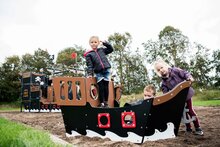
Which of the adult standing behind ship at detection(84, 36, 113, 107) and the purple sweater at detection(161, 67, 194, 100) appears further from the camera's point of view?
the adult standing behind ship at detection(84, 36, 113, 107)

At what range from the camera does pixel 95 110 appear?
4117 millimetres

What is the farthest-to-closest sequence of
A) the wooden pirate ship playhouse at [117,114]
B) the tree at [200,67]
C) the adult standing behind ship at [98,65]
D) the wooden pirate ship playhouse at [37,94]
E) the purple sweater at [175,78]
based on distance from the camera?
the tree at [200,67] < the wooden pirate ship playhouse at [37,94] < the adult standing behind ship at [98,65] < the purple sweater at [175,78] < the wooden pirate ship playhouse at [117,114]

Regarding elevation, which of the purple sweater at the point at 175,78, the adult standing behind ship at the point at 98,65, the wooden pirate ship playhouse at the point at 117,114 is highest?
the adult standing behind ship at the point at 98,65

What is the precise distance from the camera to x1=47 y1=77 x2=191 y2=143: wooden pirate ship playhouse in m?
3.44

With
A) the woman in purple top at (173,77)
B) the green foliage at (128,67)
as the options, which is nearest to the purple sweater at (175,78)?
the woman in purple top at (173,77)

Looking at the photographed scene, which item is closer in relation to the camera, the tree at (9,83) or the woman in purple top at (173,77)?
the woman in purple top at (173,77)

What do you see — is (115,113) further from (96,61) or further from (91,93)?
(96,61)

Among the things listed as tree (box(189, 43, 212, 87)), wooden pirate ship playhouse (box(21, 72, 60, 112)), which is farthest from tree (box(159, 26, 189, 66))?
wooden pirate ship playhouse (box(21, 72, 60, 112))

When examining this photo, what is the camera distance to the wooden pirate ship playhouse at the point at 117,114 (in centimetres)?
344

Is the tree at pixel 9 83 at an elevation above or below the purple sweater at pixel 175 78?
above

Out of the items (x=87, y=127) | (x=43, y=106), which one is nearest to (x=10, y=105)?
(x=43, y=106)

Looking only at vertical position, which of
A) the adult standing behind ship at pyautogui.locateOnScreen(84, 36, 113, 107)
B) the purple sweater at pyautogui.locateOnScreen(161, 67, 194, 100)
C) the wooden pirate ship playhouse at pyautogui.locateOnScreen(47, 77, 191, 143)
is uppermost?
the adult standing behind ship at pyautogui.locateOnScreen(84, 36, 113, 107)

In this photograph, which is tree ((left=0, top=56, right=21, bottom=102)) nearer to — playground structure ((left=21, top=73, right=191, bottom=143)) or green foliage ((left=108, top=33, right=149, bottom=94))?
green foliage ((left=108, top=33, right=149, bottom=94))

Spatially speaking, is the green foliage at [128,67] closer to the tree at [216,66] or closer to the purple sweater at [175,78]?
the tree at [216,66]
